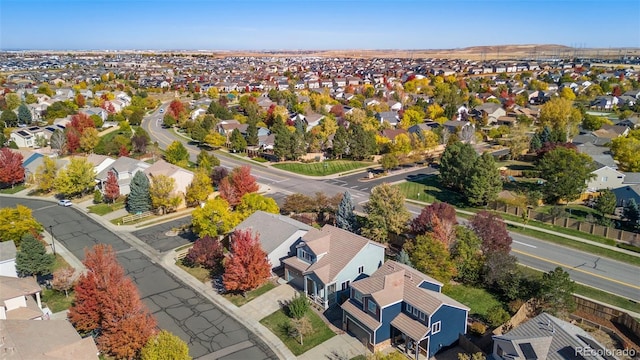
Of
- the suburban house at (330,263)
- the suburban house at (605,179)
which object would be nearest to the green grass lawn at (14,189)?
the suburban house at (330,263)

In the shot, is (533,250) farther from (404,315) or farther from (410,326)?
(410,326)

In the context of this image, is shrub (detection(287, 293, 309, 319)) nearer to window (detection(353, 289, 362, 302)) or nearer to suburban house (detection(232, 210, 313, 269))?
window (detection(353, 289, 362, 302))

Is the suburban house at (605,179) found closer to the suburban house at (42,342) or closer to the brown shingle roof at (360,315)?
the brown shingle roof at (360,315)

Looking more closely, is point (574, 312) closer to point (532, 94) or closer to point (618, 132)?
point (618, 132)

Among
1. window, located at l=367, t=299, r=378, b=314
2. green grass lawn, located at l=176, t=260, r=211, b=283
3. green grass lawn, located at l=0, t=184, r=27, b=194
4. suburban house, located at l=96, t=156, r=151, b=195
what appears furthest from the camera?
green grass lawn, located at l=0, t=184, r=27, b=194

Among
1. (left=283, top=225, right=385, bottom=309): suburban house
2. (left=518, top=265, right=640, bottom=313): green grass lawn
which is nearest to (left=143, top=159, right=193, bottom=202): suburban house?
(left=283, top=225, right=385, bottom=309): suburban house

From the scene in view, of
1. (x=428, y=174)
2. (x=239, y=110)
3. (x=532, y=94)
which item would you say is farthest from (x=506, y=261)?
(x=532, y=94)
